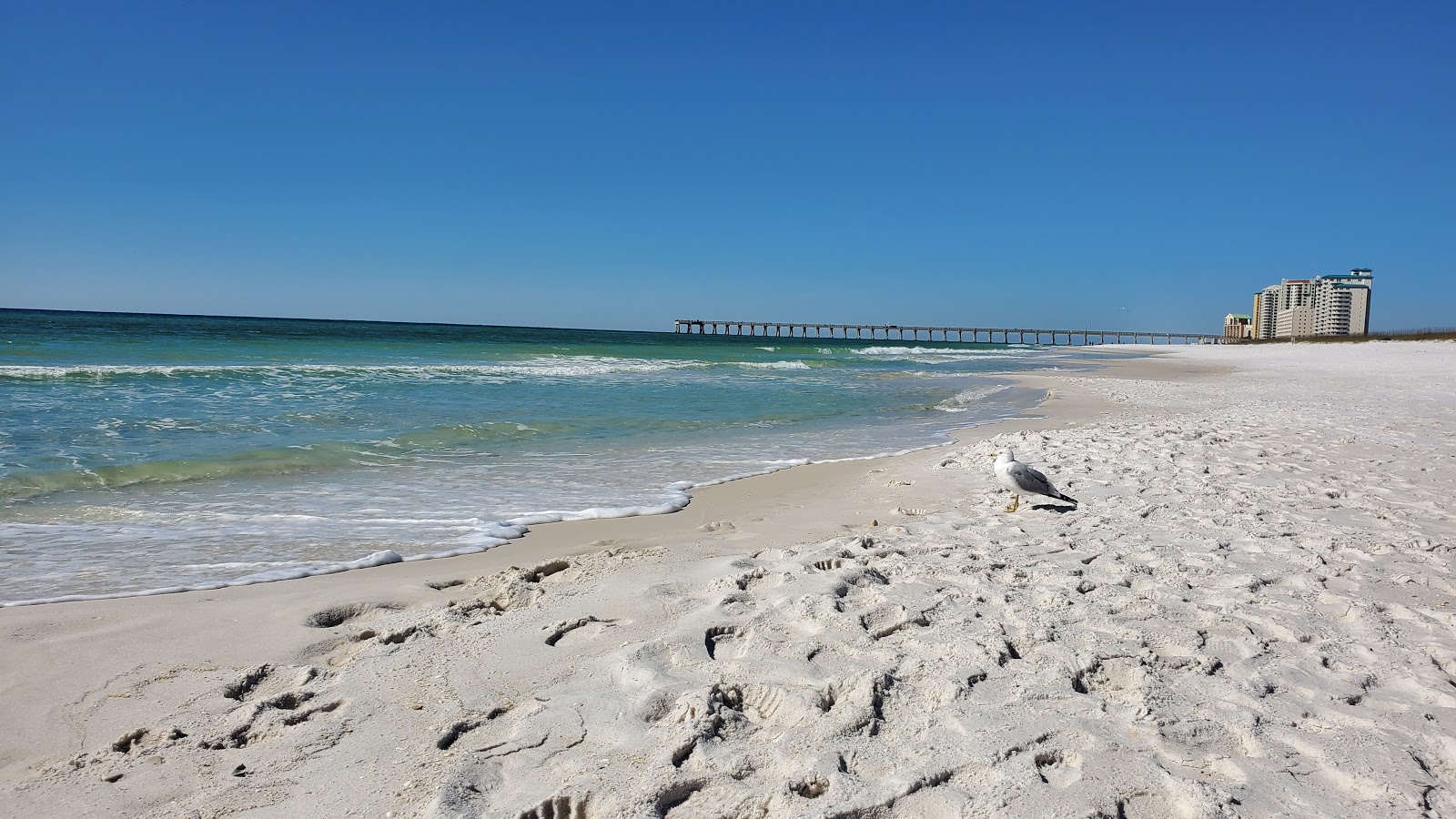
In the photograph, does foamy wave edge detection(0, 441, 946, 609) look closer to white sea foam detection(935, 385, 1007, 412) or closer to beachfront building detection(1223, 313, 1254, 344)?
white sea foam detection(935, 385, 1007, 412)

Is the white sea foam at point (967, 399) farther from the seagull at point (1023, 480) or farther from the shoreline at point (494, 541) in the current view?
the seagull at point (1023, 480)

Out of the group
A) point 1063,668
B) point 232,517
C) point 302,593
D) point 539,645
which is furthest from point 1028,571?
point 232,517

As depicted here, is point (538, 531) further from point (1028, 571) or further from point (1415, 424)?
point (1415, 424)

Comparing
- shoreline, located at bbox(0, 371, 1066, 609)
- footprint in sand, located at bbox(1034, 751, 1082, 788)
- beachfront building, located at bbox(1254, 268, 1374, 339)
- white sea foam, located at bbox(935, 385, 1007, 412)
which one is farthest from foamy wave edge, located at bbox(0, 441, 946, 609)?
beachfront building, located at bbox(1254, 268, 1374, 339)

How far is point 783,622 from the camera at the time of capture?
275cm

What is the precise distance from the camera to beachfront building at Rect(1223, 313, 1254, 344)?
10497 centimetres

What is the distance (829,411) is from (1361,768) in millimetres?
9522

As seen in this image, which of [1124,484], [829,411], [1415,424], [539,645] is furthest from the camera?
[829,411]

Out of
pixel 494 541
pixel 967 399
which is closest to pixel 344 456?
pixel 494 541

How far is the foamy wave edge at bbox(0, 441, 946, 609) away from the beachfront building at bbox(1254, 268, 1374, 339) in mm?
92396

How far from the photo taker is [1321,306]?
86.8 m

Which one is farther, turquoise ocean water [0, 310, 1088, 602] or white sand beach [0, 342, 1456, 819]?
turquoise ocean water [0, 310, 1088, 602]

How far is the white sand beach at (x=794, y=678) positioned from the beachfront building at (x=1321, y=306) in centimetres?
9274

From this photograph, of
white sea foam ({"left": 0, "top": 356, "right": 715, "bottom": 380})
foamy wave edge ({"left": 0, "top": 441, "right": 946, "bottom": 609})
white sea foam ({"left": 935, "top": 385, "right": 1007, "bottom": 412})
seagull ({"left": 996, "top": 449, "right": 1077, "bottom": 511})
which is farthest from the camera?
white sea foam ({"left": 0, "top": 356, "right": 715, "bottom": 380})
